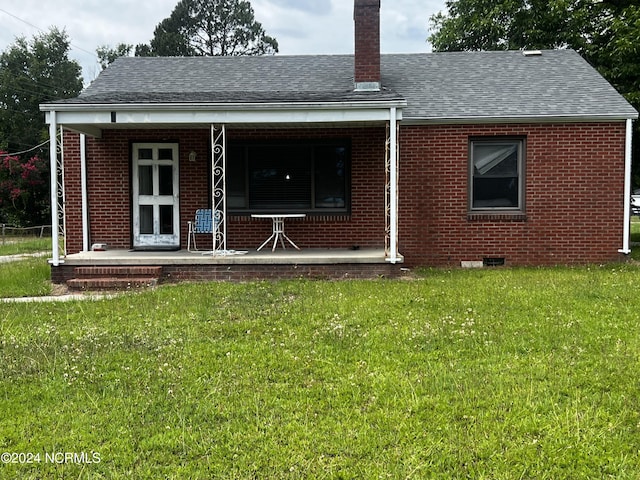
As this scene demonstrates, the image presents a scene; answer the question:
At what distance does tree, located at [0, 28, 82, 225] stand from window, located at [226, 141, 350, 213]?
21572 mm

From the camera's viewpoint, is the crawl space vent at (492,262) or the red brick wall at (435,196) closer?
the red brick wall at (435,196)

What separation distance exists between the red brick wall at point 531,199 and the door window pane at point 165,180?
4591 millimetres

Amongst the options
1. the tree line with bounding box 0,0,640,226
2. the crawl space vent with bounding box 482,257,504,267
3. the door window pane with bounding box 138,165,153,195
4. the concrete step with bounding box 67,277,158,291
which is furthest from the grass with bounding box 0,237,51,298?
the tree line with bounding box 0,0,640,226

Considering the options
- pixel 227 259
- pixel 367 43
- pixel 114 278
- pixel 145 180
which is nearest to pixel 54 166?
pixel 114 278

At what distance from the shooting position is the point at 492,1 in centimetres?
1864

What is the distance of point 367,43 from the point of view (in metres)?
11.1

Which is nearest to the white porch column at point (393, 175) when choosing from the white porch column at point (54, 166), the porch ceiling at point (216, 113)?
the porch ceiling at point (216, 113)

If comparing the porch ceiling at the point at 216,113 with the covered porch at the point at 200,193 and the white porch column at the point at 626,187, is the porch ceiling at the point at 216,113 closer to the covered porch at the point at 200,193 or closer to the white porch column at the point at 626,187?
the covered porch at the point at 200,193

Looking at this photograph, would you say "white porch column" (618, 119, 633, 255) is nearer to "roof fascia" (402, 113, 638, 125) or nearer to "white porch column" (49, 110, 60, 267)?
"roof fascia" (402, 113, 638, 125)

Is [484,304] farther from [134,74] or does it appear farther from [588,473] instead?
[134,74]

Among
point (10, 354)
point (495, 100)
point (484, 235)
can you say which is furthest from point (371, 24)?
point (10, 354)

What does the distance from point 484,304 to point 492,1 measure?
15.3 meters

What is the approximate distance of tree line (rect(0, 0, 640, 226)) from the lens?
51.7 feet

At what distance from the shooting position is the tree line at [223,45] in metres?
15.8
